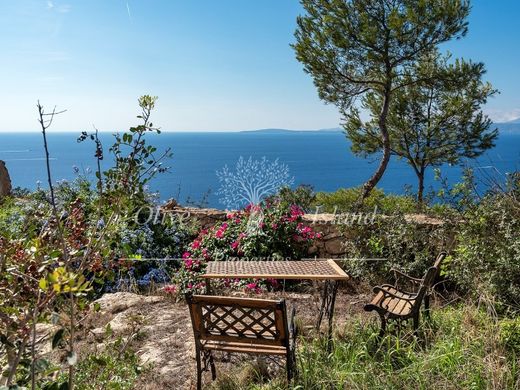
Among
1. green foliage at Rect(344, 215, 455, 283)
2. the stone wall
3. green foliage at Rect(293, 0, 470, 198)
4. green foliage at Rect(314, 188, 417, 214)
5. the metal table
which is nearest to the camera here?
the metal table

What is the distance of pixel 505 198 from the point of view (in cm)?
441

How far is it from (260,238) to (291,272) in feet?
6.41

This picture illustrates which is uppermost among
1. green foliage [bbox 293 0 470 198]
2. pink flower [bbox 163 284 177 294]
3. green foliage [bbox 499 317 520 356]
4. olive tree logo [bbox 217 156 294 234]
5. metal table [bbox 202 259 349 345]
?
green foliage [bbox 293 0 470 198]

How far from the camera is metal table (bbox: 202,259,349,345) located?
11.9 ft

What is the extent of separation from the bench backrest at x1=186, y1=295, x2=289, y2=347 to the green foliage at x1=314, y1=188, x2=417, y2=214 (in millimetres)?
3300

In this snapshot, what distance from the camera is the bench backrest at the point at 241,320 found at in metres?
2.70

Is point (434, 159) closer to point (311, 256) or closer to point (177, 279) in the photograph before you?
point (311, 256)

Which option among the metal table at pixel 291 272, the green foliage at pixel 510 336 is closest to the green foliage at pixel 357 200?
the metal table at pixel 291 272

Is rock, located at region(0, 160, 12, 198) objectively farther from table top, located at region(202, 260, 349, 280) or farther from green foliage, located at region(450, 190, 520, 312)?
green foliage, located at region(450, 190, 520, 312)

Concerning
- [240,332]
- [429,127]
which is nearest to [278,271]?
[240,332]

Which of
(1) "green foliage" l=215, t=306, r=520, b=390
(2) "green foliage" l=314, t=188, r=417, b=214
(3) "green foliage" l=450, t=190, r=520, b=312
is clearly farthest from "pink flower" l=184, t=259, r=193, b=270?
(3) "green foliage" l=450, t=190, r=520, b=312

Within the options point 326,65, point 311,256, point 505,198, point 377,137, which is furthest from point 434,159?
point 505,198

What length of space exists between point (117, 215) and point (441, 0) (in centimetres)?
905

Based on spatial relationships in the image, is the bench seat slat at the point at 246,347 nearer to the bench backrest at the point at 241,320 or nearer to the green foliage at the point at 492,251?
the bench backrest at the point at 241,320
